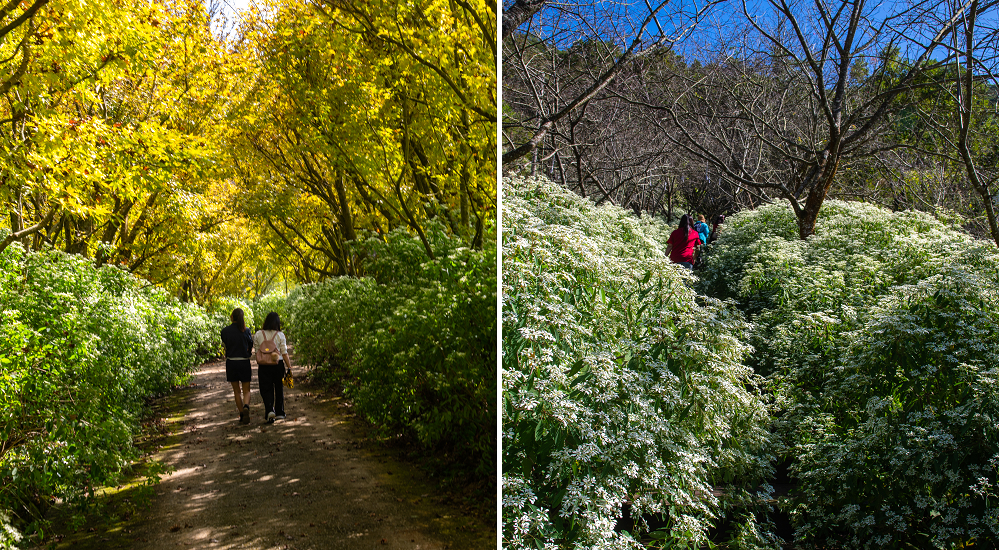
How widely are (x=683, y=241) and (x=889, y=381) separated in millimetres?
1216

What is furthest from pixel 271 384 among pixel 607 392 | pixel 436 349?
pixel 607 392

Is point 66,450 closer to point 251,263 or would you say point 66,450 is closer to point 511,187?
point 511,187

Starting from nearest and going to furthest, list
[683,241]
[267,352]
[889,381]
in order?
[889,381] → [683,241] → [267,352]

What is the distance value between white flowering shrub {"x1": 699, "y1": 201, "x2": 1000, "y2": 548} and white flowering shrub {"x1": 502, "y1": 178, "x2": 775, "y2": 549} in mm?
269

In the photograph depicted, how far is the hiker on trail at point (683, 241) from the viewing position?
2.99 m

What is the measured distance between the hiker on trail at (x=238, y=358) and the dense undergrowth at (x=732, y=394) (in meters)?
3.85

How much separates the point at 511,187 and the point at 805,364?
212 cm

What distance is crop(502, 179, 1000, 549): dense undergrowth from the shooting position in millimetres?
1417

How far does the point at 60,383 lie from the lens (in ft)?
10.6

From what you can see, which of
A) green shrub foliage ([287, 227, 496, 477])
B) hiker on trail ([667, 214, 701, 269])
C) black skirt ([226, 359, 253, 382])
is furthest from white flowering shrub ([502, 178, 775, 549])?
black skirt ([226, 359, 253, 382])

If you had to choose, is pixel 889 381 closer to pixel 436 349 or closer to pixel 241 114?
pixel 436 349

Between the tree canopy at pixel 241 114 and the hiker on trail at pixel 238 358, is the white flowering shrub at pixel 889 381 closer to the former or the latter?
the tree canopy at pixel 241 114

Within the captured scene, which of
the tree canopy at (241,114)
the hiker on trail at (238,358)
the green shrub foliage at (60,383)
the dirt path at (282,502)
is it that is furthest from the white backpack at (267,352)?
the tree canopy at (241,114)

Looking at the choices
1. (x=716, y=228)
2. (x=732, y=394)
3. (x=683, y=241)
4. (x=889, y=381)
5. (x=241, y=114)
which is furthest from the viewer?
(x=241, y=114)
